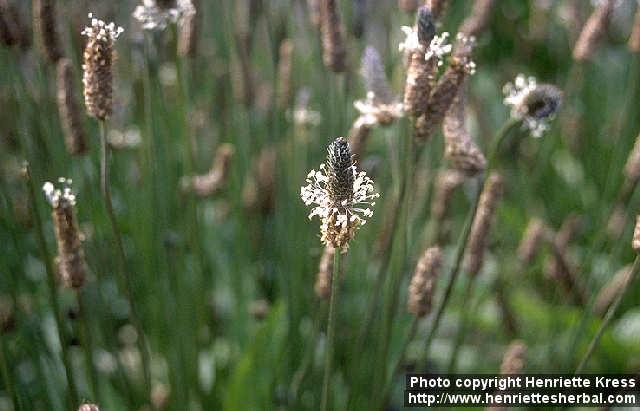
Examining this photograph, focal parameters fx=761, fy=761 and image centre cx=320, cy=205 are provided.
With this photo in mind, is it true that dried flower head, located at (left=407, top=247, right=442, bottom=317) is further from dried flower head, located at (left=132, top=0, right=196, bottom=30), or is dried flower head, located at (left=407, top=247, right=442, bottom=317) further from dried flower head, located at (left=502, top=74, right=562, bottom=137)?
dried flower head, located at (left=132, top=0, right=196, bottom=30)

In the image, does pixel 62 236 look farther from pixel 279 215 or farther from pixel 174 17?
pixel 279 215

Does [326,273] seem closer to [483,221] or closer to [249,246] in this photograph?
[483,221]

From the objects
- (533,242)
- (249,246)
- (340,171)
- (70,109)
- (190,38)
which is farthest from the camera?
(249,246)

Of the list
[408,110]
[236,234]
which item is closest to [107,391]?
[236,234]

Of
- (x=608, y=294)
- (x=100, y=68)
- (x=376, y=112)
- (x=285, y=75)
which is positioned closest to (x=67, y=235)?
(x=100, y=68)

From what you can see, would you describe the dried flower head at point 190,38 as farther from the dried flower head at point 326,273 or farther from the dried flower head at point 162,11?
the dried flower head at point 326,273

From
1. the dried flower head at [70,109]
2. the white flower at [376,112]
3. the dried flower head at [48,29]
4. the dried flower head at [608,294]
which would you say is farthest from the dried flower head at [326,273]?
the dried flower head at [608,294]
